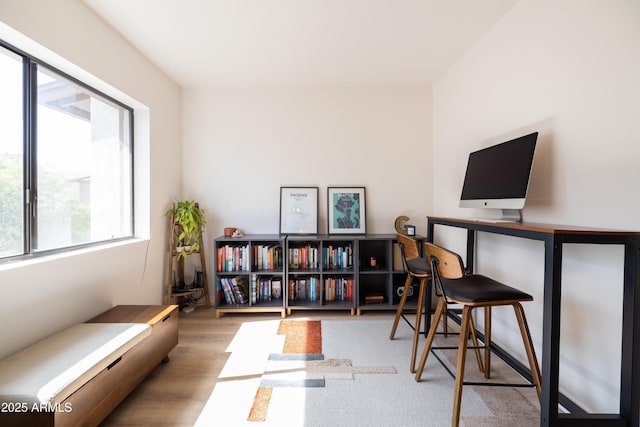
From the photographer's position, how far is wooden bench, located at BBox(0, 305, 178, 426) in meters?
1.12

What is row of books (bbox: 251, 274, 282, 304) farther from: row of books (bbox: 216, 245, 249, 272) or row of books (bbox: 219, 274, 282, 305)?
row of books (bbox: 216, 245, 249, 272)

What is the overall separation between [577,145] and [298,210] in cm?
249

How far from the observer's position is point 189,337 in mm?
2541

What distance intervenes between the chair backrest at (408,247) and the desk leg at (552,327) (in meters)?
0.94

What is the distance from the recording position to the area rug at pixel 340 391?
1.57 metres

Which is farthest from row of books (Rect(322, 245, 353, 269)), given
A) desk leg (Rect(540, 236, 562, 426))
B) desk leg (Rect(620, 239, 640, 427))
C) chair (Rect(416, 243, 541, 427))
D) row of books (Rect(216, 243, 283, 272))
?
desk leg (Rect(620, 239, 640, 427))

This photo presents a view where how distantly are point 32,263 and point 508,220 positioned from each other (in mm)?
3036

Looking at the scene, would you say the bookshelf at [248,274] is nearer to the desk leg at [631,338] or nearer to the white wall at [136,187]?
the white wall at [136,187]

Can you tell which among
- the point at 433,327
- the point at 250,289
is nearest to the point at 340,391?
the point at 433,327

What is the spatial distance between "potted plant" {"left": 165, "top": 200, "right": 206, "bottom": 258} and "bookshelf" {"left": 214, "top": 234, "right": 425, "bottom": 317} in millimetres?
285

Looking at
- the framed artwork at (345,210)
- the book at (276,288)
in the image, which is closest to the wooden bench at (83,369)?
the book at (276,288)

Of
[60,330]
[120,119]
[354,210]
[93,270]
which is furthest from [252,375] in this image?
[120,119]

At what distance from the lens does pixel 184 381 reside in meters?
1.90

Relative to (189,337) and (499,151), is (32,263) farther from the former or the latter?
(499,151)
